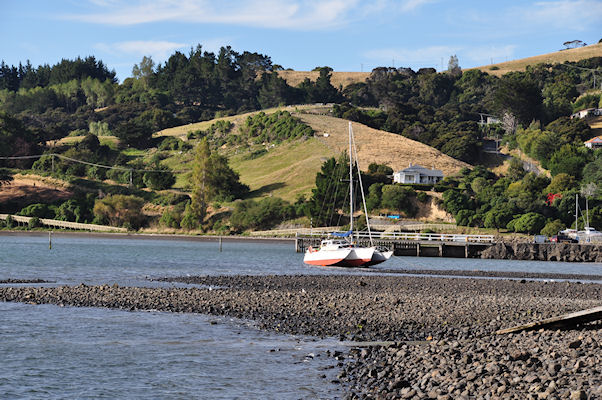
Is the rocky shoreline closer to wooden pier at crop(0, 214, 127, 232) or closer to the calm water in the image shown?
the calm water

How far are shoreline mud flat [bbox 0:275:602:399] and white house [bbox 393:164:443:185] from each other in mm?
68810

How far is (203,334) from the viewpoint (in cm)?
2355

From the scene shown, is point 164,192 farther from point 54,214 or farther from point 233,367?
point 233,367

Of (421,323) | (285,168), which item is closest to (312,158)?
(285,168)

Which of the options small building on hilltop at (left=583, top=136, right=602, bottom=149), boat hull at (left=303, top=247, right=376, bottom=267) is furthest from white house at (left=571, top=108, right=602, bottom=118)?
boat hull at (left=303, top=247, right=376, bottom=267)

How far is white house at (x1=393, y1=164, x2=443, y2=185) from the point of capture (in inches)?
4476

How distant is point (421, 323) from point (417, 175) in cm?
9170

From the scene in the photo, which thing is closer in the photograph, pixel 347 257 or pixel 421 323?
pixel 421 323

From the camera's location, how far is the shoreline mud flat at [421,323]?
14586 millimetres

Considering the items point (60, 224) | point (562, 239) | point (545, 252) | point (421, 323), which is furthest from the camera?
point (60, 224)

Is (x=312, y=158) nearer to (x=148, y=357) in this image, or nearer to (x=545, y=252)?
(x=545, y=252)

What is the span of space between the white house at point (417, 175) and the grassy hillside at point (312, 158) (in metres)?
7.58

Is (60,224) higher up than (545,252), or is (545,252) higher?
(60,224)

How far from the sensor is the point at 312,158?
134 m
